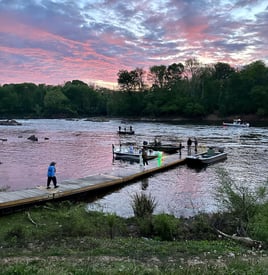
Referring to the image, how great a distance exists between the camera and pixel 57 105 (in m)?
151

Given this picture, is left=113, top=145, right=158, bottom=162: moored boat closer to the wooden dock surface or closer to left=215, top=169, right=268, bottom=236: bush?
the wooden dock surface

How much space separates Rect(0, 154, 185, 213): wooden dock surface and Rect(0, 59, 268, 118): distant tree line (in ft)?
296

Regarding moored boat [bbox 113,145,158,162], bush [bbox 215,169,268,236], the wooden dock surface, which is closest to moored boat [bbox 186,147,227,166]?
moored boat [bbox 113,145,158,162]

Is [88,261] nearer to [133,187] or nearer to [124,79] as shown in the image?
[133,187]

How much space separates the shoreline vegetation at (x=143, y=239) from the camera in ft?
26.6

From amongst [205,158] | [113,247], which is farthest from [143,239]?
[205,158]

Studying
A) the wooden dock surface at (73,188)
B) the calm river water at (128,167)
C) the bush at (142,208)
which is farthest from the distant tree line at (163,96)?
the bush at (142,208)

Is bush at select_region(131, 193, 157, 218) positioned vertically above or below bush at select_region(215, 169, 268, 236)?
below

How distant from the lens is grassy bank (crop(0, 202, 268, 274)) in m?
7.04

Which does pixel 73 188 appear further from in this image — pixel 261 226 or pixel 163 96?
pixel 163 96

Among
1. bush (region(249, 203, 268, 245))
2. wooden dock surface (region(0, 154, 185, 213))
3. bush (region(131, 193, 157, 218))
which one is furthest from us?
wooden dock surface (region(0, 154, 185, 213))

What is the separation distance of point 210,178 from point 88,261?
19678 mm

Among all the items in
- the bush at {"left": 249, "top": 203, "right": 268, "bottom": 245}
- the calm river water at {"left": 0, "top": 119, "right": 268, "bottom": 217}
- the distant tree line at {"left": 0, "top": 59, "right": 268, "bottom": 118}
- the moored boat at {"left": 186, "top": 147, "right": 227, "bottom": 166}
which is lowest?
the calm river water at {"left": 0, "top": 119, "right": 268, "bottom": 217}

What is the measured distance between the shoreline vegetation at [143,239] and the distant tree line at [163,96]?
10122 cm
